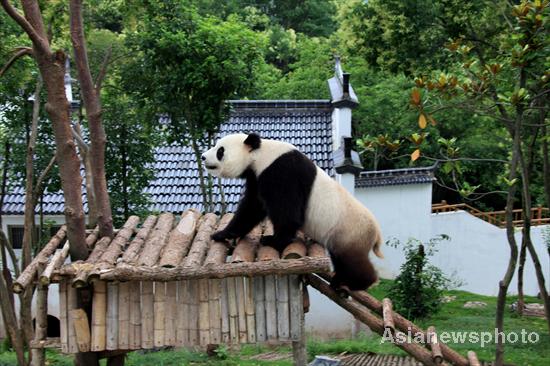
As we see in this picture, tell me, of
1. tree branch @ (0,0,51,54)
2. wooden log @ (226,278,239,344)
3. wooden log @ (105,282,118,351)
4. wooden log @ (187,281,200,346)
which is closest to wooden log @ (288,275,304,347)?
wooden log @ (226,278,239,344)

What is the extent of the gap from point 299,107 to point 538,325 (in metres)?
6.07

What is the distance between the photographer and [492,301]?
13547 mm

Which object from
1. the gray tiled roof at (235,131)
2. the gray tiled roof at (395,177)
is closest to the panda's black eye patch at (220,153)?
the gray tiled roof at (235,131)

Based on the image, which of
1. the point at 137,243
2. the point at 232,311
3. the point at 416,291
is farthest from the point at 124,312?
the point at 416,291

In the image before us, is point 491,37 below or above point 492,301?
above

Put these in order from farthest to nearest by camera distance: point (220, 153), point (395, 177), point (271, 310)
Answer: point (395, 177) < point (220, 153) < point (271, 310)

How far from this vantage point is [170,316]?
4.57m

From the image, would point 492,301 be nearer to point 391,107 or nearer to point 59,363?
point 391,107

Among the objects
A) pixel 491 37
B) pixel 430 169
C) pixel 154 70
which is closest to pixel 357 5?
pixel 491 37

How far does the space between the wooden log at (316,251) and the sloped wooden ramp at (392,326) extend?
229mm

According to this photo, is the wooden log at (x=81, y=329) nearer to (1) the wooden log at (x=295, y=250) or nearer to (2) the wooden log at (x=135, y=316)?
(2) the wooden log at (x=135, y=316)

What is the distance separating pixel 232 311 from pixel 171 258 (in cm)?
61

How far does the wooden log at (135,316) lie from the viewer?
4.59 m

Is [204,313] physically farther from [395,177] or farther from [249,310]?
[395,177]
